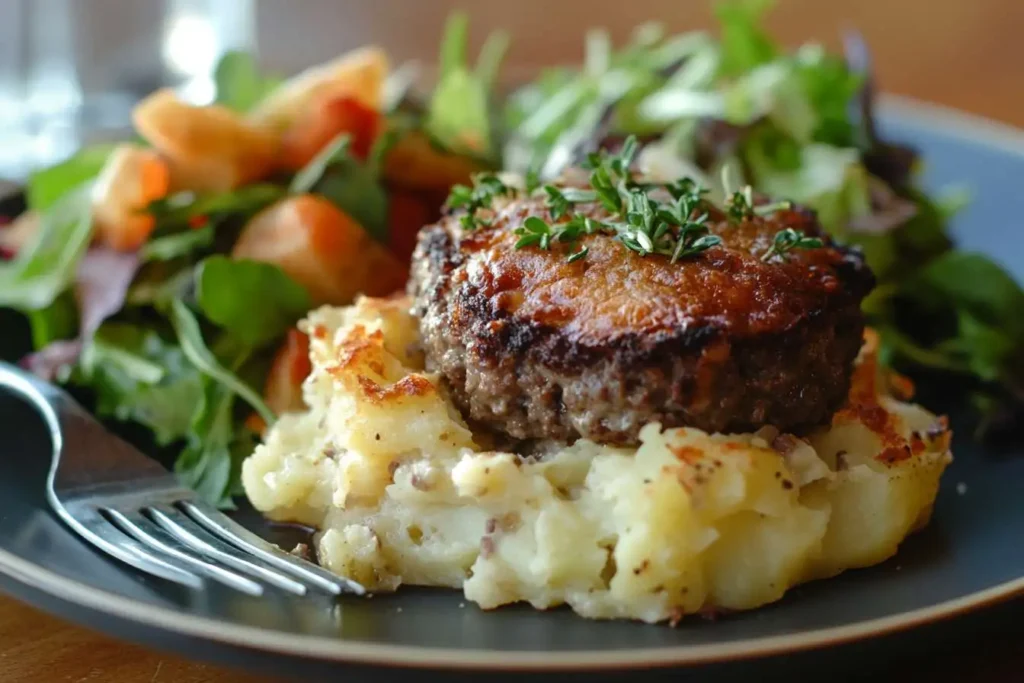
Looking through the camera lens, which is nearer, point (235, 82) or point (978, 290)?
point (978, 290)

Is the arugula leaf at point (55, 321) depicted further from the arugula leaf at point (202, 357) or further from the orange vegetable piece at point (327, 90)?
the orange vegetable piece at point (327, 90)

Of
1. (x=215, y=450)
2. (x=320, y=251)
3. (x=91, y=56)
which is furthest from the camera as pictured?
(x=91, y=56)

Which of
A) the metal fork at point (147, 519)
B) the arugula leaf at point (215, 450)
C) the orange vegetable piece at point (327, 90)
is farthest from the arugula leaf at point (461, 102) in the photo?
the metal fork at point (147, 519)

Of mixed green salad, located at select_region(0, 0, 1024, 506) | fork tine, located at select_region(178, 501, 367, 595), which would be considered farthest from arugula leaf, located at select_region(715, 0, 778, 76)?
fork tine, located at select_region(178, 501, 367, 595)

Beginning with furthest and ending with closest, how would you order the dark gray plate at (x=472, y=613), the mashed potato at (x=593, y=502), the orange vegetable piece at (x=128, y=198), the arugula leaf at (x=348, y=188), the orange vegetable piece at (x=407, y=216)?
the orange vegetable piece at (x=407, y=216) < the arugula leaf at (x=348, y=188) < the orange vegetable piece at (x=128, y=198) < the mashed potato at (x=593, y=502) < the dark gray plate at (x=472, y=613)

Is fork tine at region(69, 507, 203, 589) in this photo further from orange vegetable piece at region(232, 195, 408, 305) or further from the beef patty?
orange vegetable piece at region(232, 195, 408, 305)

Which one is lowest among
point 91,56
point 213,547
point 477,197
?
point 91,56

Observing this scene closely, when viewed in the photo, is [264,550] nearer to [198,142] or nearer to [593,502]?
[593,502]

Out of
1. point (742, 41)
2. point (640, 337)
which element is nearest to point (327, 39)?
point (742, 41)
